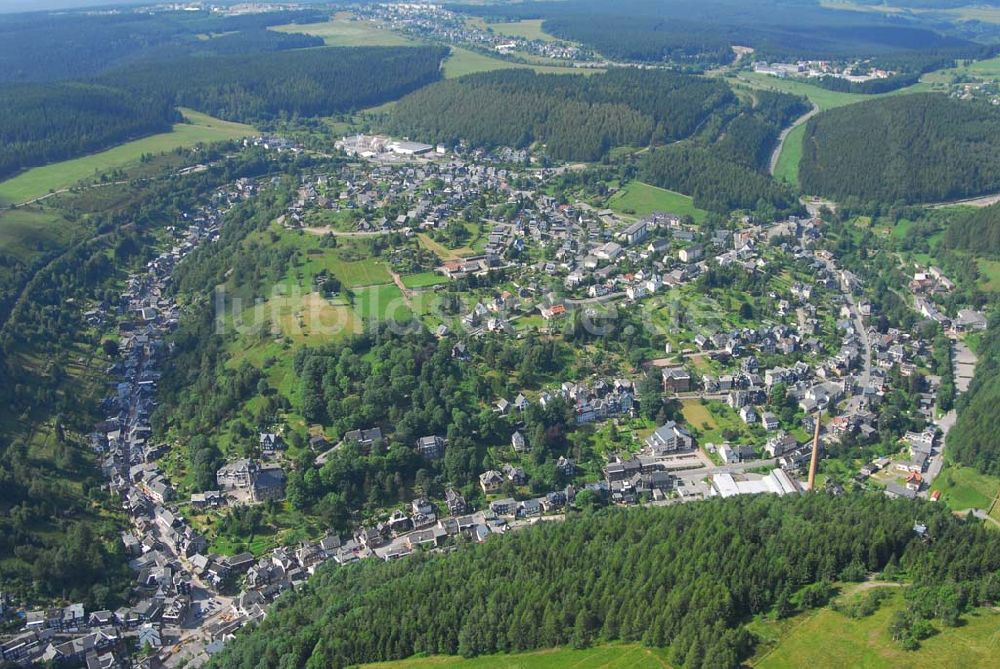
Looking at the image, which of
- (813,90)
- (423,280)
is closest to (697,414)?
(423,280)

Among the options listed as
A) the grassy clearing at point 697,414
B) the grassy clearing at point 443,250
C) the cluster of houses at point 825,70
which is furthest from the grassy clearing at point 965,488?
the cluster of houses at point 825,70

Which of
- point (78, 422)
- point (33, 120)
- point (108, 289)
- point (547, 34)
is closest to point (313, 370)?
point (78, 422)

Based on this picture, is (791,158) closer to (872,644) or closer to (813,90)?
(813,90)

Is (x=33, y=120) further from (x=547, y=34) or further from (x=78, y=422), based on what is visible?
(x=547, y=34)

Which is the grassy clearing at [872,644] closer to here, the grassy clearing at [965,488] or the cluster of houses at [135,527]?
the grassy clearing at [965,488]

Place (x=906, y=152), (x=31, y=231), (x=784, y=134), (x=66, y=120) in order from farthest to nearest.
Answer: (x=784, y=134) → (x=66, y=120) → (x=906, y=152) → (x=31, y=231)

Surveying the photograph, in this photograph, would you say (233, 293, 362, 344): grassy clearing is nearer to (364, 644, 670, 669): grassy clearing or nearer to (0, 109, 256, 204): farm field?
(364, 644, 670, 669): grassy clearing
